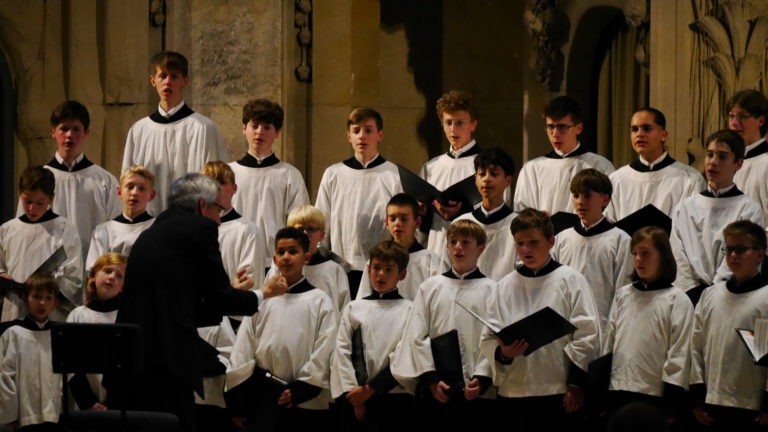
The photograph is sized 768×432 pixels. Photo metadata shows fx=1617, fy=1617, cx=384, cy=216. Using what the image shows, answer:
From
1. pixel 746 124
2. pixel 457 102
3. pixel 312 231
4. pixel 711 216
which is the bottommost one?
pixel 312 231

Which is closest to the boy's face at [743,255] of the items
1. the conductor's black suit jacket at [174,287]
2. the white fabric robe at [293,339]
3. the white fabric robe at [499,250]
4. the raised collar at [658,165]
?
the raised collar at [658,165]

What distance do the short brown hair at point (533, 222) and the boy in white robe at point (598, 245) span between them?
0.34 meters

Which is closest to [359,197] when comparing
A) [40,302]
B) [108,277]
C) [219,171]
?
[219,171]

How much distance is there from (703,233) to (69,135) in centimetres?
357

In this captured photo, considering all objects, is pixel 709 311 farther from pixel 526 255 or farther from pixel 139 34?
pixel 139 34

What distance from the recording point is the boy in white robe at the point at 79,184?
29.7 feet

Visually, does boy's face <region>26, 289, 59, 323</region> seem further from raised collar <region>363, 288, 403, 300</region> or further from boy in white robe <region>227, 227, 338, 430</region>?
raised collar <region>363, 288, 403, 300</region>

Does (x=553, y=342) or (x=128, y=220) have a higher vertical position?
(x=128, y=220)

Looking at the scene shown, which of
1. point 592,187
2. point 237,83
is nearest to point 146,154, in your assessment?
point 237,83

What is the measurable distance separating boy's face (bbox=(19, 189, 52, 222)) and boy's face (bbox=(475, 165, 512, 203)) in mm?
2354

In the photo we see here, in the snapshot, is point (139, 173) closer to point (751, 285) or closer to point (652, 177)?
point (652, 177)

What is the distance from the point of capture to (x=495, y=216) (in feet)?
27.1

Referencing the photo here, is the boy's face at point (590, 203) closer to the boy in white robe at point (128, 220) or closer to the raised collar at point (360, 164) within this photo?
the raised collar at point (360, 164)

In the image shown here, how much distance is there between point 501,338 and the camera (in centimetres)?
729
